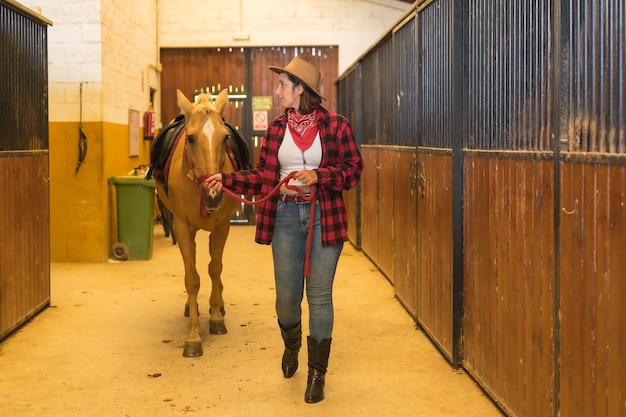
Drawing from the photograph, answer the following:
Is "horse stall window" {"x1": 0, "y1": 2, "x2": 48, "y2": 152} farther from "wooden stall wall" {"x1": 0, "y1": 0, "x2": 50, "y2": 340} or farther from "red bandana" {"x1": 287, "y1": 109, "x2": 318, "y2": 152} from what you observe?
"red bandana" {"x1": 287, "y1": 109, "x2": 318, "y2": 152}

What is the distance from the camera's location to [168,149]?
17.9 feet

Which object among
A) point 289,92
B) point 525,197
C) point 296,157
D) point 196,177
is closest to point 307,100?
point 289,92

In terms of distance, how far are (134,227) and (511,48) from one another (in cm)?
618

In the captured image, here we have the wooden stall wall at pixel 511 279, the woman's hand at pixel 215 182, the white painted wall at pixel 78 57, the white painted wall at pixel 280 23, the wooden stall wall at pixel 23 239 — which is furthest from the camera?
the white painted wall at pixel 280 23

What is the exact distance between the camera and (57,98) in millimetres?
8547

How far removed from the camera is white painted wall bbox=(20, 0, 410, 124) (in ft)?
27.9

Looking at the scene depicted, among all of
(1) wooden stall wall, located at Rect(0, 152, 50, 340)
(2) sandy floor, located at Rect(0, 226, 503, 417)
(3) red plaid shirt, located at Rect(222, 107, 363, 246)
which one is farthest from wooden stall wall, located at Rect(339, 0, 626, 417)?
(1) wooden stall wall, located at Rect(0, 152, 50, 340)

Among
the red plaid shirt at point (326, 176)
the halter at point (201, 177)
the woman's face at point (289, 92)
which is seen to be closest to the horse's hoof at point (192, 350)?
the halter at point (201, 177)

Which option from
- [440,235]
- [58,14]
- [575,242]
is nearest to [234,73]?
[58,14]

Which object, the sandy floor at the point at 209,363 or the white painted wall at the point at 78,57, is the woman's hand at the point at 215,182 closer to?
the sandy floor at the point at 209,363

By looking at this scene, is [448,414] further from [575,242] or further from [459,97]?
[459,97]

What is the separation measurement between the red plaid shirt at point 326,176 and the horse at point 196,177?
15.5 inches

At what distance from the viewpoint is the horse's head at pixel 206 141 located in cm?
435

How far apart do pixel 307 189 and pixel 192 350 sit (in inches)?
62.4
